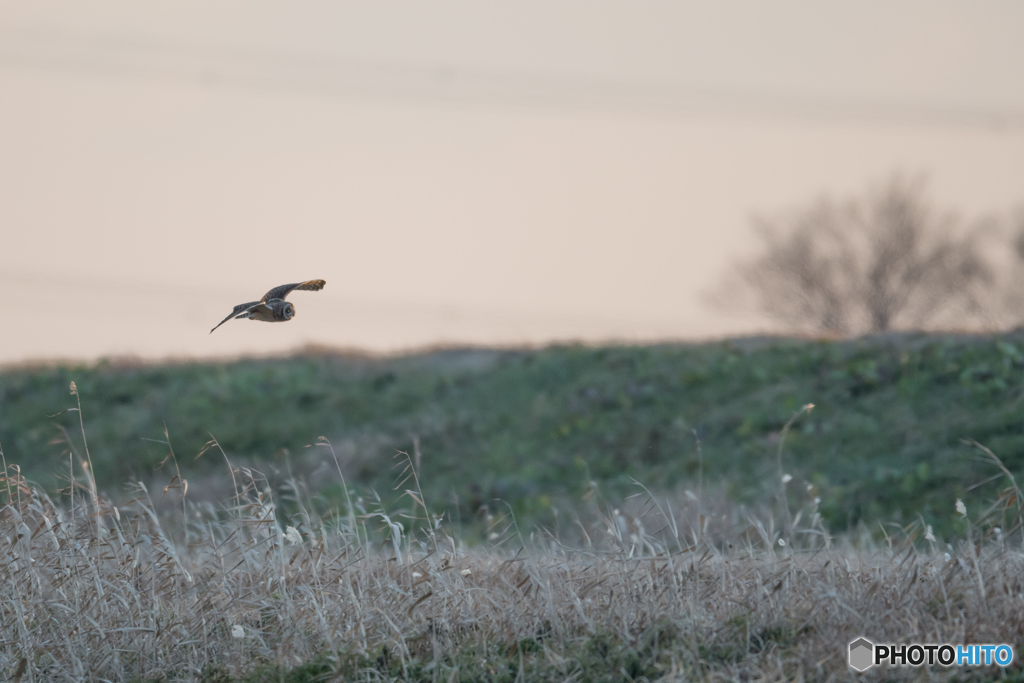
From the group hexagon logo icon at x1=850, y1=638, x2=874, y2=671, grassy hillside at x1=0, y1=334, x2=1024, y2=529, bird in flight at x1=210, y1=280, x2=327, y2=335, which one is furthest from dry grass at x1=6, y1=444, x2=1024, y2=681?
grassy hillside at x1=0, y1=334, x2=1024, y2=529

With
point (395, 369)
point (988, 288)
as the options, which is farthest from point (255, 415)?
point (988, 288)

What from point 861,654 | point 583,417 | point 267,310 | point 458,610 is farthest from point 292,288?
point 583,417

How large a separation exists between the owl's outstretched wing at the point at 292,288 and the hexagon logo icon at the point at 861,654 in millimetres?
2589

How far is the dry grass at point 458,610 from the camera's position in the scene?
11.6 feet

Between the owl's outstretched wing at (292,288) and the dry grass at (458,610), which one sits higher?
the owl's outstretched wing at (292,288)

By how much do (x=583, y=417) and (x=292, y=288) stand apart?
1083 centimetres

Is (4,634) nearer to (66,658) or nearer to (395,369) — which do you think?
(66,658)

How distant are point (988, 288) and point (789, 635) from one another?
29392 millimetres

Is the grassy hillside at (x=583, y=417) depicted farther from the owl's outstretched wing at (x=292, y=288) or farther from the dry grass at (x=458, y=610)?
the owl's outstretched wing at (x=292, y=288)

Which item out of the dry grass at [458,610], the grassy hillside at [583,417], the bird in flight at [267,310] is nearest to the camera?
the bird in flight at [267,310]

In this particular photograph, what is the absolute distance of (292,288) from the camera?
3449 millimetres

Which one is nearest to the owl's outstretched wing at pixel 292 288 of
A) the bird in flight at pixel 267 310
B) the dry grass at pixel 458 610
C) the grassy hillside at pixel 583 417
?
the bird in flight at pixel 267 310

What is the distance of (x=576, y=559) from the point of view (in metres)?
4.63

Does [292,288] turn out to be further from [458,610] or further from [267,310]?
[458,610]
